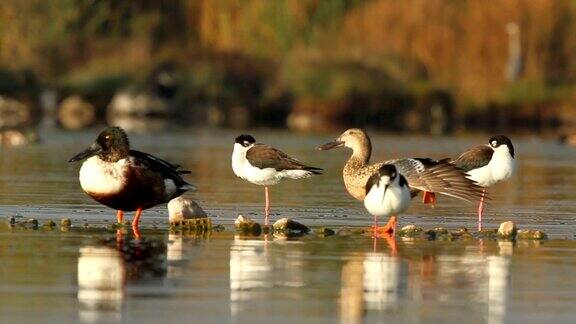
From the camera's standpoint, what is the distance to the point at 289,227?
14.7 meters

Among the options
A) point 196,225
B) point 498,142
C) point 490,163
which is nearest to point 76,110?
point 498,142

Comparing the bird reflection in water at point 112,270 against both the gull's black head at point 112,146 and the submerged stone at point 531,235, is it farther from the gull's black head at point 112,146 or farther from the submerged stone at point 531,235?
the submerged stone at point 531,235

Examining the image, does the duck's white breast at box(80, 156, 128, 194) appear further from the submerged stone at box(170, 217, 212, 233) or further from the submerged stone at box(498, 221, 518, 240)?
the submerged stone at box(498, 221, 518, 240)

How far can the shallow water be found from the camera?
9.79 m

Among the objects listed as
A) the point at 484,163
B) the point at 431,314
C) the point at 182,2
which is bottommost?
the point at 431,314

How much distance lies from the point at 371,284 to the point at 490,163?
21.1 feet

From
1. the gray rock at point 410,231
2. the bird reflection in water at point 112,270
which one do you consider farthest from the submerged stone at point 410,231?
the bird reflection in water at point 112,270

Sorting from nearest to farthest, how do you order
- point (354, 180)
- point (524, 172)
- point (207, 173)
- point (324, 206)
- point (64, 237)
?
point (64, 237) < point (354, 180) < point (324, 206) < point (207, 173) < point (524, 172)

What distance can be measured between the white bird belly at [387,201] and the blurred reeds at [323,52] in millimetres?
35292

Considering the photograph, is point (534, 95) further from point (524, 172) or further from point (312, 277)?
point (312, 277)

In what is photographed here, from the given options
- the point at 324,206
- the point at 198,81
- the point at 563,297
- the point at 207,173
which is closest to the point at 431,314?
the point at 563,297

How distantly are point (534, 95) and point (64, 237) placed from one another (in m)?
37.1

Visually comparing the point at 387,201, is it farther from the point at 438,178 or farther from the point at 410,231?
the point at 438,178

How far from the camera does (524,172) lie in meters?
26.4
